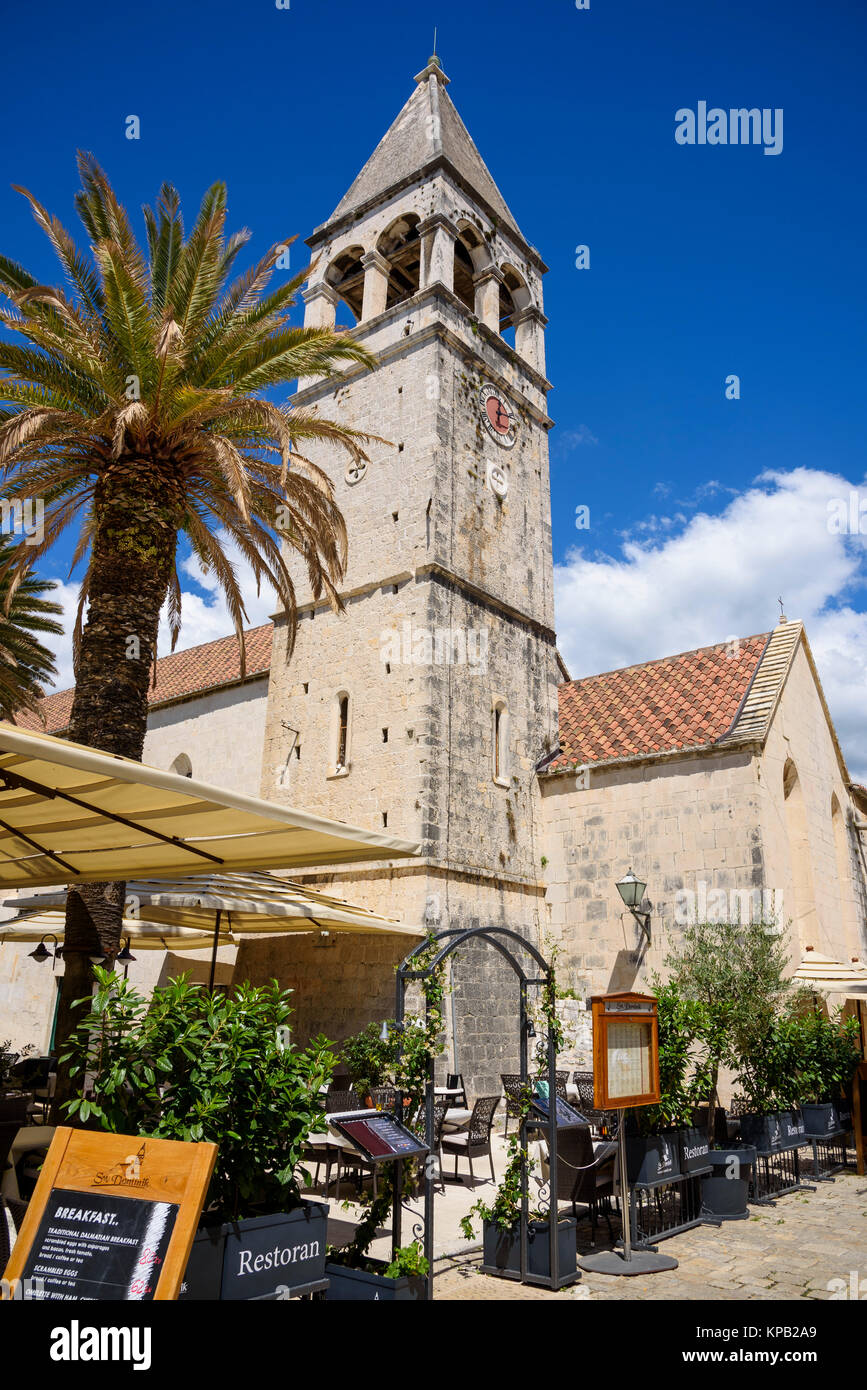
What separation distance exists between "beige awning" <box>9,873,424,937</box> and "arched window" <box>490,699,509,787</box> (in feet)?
16.7

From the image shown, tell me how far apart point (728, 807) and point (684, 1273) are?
9.78m

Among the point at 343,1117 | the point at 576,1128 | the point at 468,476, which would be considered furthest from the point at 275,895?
the point at 468,476

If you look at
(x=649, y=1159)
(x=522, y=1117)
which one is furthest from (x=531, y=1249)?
(x=649, y=1159)

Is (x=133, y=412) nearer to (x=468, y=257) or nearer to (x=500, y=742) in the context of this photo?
(x=500, y=742)

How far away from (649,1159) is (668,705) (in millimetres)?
11654

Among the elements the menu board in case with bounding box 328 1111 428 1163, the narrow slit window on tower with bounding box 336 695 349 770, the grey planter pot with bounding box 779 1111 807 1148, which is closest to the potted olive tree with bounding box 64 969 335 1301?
the menu board in case with bounding box 328 1111 428 1163

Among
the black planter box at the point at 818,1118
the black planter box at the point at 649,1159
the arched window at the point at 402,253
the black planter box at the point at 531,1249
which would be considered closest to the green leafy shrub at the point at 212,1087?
the black planter box at the point at 531,1249

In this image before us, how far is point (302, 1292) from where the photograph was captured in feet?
14.1

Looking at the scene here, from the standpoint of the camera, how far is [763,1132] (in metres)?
10.0

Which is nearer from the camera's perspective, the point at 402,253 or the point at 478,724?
the point at 478,724

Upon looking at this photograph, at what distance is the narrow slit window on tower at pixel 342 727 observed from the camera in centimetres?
1778

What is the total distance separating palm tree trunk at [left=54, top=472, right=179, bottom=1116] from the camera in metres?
9.24

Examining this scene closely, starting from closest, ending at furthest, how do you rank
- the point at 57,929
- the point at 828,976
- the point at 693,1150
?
the point at 693,1150, the point at 57,929, the point at 828,976

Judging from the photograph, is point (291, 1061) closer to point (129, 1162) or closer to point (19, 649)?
point (129, 1162)
